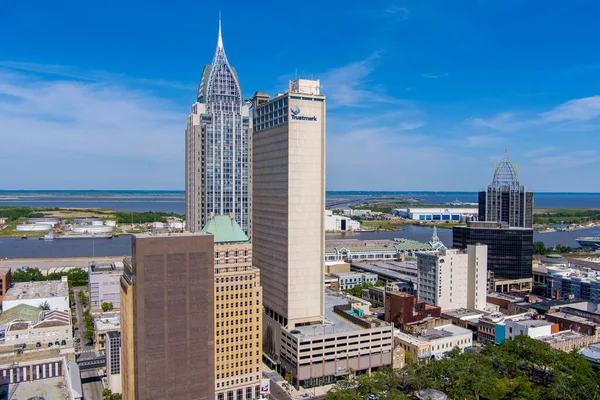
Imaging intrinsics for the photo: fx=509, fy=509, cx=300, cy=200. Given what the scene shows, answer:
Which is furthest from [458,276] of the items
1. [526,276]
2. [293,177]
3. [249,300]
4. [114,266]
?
[114,266]

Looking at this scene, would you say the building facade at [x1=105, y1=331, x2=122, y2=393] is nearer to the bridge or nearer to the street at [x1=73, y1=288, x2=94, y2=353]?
the bridge

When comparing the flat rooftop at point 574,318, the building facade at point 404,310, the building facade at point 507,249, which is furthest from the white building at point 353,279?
the flat rooftop at point 574,318

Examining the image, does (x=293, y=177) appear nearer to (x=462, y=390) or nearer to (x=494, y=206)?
(x=462, y=390)

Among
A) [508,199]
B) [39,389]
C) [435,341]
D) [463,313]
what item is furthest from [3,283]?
[508,199]

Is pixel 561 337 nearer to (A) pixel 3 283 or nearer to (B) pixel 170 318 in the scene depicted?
(B) pixel 170 318

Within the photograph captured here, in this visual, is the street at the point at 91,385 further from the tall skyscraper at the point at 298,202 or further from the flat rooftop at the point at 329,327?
the flat rooftop at the point at 329,327
